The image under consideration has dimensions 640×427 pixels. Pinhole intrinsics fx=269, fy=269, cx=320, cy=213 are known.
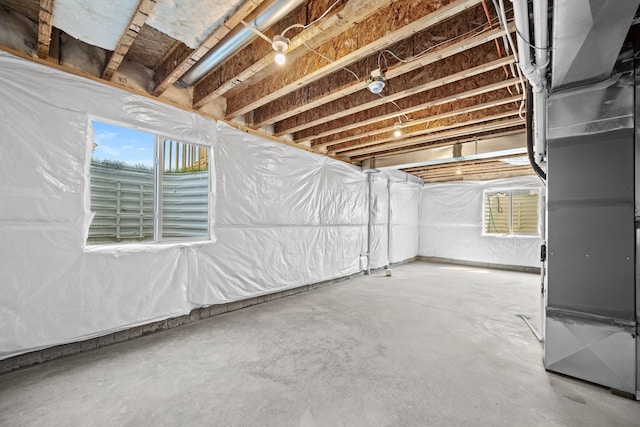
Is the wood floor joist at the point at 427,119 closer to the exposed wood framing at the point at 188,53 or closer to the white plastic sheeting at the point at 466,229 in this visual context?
the exposed wood framing at the point at 188,53

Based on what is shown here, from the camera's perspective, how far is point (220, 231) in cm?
304

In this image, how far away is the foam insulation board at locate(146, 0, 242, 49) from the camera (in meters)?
1.53

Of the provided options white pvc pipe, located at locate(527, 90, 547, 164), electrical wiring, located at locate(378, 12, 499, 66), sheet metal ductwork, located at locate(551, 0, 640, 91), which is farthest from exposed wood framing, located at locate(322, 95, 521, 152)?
electrical wiring, located at locate(378, 12, 499, 66)

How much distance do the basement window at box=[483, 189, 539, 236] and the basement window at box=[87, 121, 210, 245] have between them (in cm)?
647

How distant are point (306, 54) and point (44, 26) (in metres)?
1.73

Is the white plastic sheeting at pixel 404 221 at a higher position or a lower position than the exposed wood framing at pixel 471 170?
lower

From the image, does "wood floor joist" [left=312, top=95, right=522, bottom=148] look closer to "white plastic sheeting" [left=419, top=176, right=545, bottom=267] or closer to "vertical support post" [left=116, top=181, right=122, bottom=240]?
"vertical support post" [left=116, top=181, right=122, bottom=240]

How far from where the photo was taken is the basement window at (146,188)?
2.53 m

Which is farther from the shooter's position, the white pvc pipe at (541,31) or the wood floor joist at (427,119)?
the wood floor joist at (427,119)

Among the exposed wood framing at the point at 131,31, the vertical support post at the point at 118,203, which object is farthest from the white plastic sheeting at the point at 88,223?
the vertical support post at the point at 118,203

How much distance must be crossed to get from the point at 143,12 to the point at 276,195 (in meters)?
2.32

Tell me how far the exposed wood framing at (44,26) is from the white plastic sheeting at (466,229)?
724cm

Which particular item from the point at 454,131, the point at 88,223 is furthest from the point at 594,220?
the point at 88,223

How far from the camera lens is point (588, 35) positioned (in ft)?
4.42
